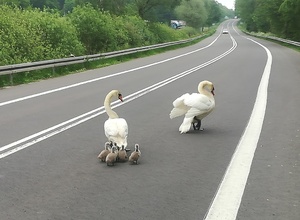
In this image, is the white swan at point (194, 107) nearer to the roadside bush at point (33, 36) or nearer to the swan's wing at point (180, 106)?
the swan's wing at point (180, 106)

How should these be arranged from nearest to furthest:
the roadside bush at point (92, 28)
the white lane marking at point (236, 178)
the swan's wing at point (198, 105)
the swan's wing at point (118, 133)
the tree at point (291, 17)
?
the white lane marking at point (236, 178), the swan's wing at point (118, 133), the swan's wing at point (198, 105), the roadside bush at point (92, 28), the tree at point (291, 17)

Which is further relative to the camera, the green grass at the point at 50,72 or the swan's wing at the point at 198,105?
the green grass at the point at 50,72

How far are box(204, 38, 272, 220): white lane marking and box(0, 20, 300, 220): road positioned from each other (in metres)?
0.01

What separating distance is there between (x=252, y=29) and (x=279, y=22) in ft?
230

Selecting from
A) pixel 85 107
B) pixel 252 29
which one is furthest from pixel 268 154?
pixel 252 29

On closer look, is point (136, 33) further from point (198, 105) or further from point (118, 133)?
point (118, 133)

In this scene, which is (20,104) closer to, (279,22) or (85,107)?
(85,107)

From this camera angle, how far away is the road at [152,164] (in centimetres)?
455

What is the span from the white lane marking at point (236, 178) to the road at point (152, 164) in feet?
0.04

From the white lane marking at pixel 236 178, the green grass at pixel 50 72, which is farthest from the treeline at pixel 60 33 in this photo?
the white lane marking at pixel 236 178

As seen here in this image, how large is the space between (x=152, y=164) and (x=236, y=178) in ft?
3.83

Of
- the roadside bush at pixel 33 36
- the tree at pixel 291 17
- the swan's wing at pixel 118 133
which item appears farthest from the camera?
the tree at pixel 291 17

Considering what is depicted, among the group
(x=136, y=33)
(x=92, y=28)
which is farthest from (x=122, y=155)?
(x=136, y=33)

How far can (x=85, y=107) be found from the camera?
11.2 meters
